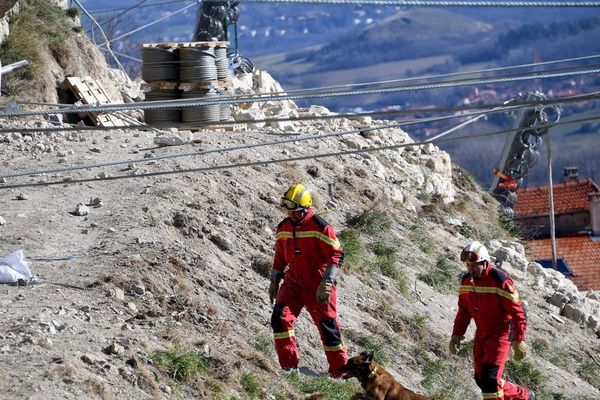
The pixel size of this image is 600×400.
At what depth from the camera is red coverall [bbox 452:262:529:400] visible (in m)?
12.6

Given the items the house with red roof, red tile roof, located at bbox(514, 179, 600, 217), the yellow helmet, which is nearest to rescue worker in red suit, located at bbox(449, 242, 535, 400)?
the yellow helmet

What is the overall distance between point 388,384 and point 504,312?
148cm

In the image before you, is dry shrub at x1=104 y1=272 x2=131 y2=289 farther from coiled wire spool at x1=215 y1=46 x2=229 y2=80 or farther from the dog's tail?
coiled wire spool at x1=215 y1=46 x2=229 y2=80

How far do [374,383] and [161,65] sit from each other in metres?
10.8

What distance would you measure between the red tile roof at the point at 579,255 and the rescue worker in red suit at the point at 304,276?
32.9 metres

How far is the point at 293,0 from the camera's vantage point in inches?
680

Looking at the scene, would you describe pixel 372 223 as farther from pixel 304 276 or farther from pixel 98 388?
pixel 98 388

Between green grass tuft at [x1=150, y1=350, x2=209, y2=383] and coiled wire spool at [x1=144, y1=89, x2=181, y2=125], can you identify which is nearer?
green grass tuft at [x1=150, y1=350, x2=209, y2=383]

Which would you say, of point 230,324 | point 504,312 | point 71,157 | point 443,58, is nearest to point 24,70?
point 71,157

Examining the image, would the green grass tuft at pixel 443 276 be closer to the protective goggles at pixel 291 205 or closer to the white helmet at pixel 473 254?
the white helmet at pixel 473 254

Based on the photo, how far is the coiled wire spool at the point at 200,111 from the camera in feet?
70.0

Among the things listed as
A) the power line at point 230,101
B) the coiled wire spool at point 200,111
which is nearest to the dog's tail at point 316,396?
the power line at point 230,101

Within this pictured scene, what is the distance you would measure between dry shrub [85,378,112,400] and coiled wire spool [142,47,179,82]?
11.0 meters

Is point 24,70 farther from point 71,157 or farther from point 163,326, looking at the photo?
point 163,326
